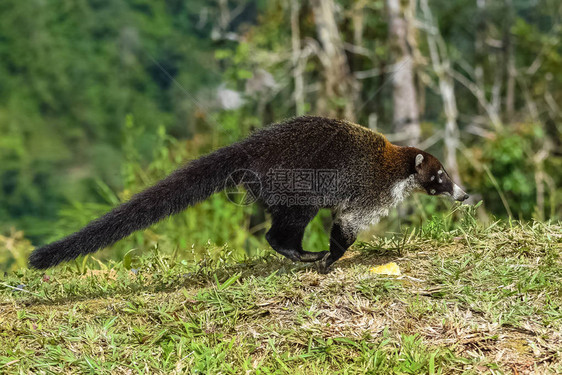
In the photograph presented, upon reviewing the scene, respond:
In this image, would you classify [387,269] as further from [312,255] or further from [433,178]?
[433,178]

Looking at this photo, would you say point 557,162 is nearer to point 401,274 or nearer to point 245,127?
point 245,127

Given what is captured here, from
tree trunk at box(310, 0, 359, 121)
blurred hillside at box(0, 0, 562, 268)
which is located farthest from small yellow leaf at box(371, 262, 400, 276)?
tree trunk at box(310, 0, 359, 121)

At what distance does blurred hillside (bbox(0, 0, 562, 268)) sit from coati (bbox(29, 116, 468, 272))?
5.08 ft

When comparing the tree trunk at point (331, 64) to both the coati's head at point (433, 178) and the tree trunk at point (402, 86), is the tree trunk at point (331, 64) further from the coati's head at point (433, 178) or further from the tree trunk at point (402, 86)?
the coati's head at point (433, 178)

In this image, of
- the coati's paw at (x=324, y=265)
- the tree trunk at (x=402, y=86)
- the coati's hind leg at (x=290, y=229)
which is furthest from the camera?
the tree trunk at (x=402, y=86)

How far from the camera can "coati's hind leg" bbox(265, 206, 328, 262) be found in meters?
4.19

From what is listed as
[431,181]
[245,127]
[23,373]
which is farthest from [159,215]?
[245,127]

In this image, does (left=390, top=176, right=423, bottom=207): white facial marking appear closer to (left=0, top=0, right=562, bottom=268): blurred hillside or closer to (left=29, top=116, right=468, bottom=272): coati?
(left=29, top=116, right=468, bottom=272): coati

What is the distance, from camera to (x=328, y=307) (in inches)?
134

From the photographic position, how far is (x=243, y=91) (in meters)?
11.0

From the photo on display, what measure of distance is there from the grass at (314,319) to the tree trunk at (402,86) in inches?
185

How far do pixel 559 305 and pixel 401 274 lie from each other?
981 millimetres

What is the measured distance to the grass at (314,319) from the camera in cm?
300

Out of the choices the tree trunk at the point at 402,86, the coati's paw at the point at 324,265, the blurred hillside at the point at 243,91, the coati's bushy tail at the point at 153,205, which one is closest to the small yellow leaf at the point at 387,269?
the coati's paw at the point at 324,265
